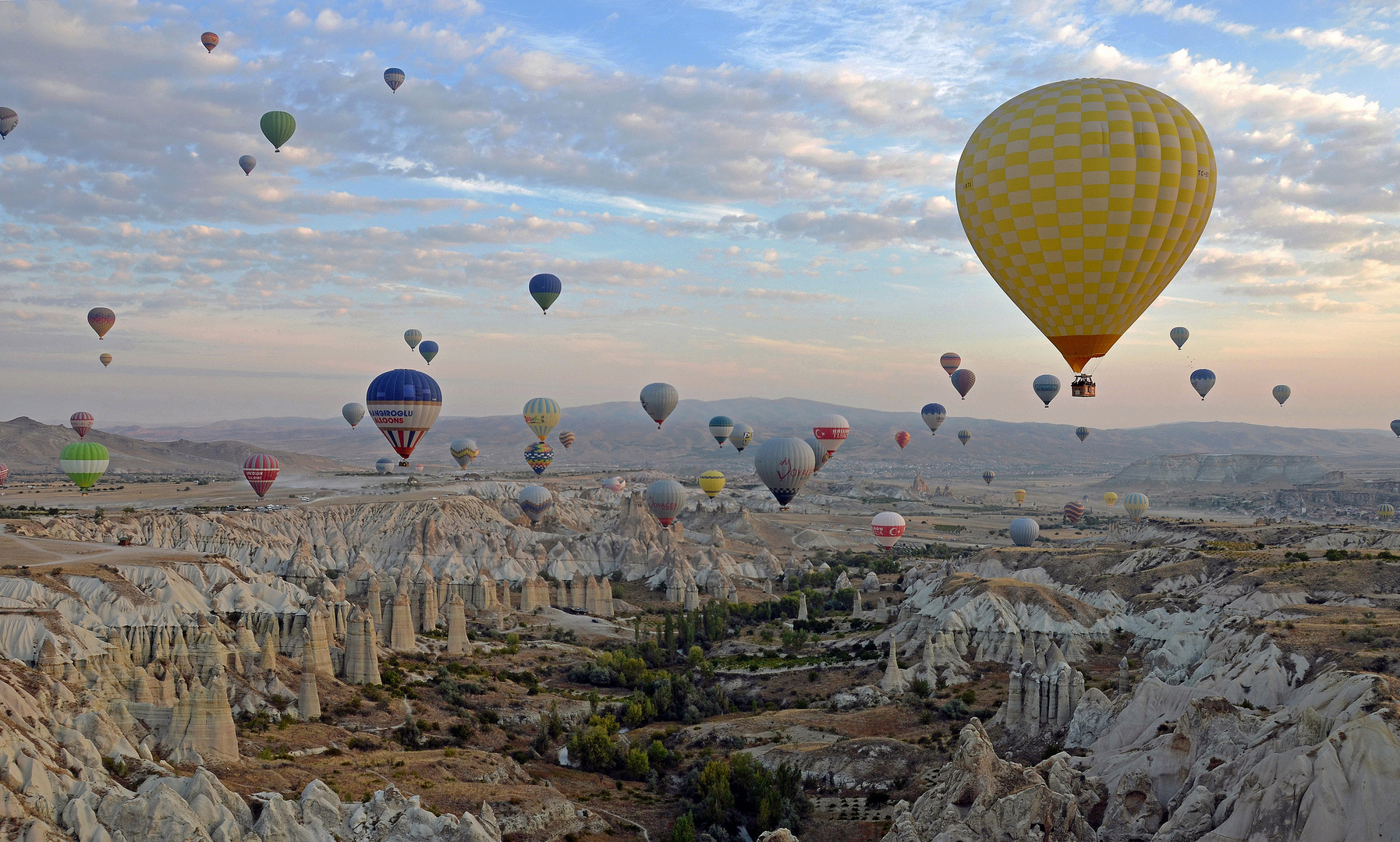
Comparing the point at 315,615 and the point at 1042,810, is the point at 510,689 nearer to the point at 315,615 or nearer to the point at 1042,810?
the point at 315,615

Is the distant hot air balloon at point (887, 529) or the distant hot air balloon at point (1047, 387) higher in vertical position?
the distant hot air balloon at point (1047, 387)

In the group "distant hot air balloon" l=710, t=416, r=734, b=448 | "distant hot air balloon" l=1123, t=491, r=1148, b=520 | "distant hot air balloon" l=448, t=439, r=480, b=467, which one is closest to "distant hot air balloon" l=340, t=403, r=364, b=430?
"distant hot air balloon" l=448, t=439, r=480, b=467

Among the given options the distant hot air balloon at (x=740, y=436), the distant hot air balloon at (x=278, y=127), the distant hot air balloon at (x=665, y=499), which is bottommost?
the distant hot air balloon at (x=665, y=499)

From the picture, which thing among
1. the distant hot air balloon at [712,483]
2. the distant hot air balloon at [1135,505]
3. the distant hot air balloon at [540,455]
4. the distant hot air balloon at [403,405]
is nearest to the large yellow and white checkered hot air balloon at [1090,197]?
the distant hot air balloon at [403,405]

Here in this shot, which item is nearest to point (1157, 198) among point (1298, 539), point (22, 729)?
point (22, 729)

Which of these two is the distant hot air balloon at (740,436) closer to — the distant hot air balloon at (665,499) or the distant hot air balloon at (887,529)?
the distant hot air balloon at (665,499)

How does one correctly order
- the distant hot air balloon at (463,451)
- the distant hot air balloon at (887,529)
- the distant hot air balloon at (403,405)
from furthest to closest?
1. the distant hot air balloon at (463,451)
2. the distant hot air balloon at (887,529)
3. the distant hot air balloon at (403,405)

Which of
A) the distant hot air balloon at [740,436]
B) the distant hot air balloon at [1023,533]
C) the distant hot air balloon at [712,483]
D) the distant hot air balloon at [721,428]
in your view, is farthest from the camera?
the distant hot air balloon at [721,428]
